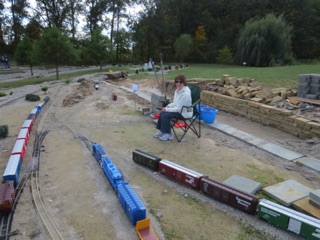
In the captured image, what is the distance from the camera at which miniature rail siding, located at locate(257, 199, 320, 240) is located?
2.19 m

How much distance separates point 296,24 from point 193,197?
36017 millimetres

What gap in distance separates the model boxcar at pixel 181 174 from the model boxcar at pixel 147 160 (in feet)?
0.31

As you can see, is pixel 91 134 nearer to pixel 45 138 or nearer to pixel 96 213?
pixel 45 138

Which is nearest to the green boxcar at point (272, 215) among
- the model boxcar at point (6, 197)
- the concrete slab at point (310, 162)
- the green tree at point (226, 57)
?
the concrete slab at point (310, 162)

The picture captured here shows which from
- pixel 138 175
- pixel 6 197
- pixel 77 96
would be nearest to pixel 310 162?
pixel 138 175

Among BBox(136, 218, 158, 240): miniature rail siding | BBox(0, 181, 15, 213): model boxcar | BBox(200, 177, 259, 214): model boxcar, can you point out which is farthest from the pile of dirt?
BBox(136, 218, 158, 240): miniature rail siding

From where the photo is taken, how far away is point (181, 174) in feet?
10.4

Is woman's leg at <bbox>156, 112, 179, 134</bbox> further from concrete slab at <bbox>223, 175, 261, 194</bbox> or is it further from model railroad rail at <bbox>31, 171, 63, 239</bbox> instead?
model railroad rail at <bbox>31, 171, 63, 239</bbox>

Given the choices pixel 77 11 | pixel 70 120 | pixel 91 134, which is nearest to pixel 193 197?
pixel 91 134

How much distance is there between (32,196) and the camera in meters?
2.90

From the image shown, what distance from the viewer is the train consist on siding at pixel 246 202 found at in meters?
2.24

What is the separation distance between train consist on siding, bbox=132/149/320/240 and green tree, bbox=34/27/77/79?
15817 millimetres

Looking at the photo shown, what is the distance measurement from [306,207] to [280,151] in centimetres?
176

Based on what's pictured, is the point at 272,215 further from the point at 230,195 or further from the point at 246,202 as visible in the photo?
the point at 230,195
